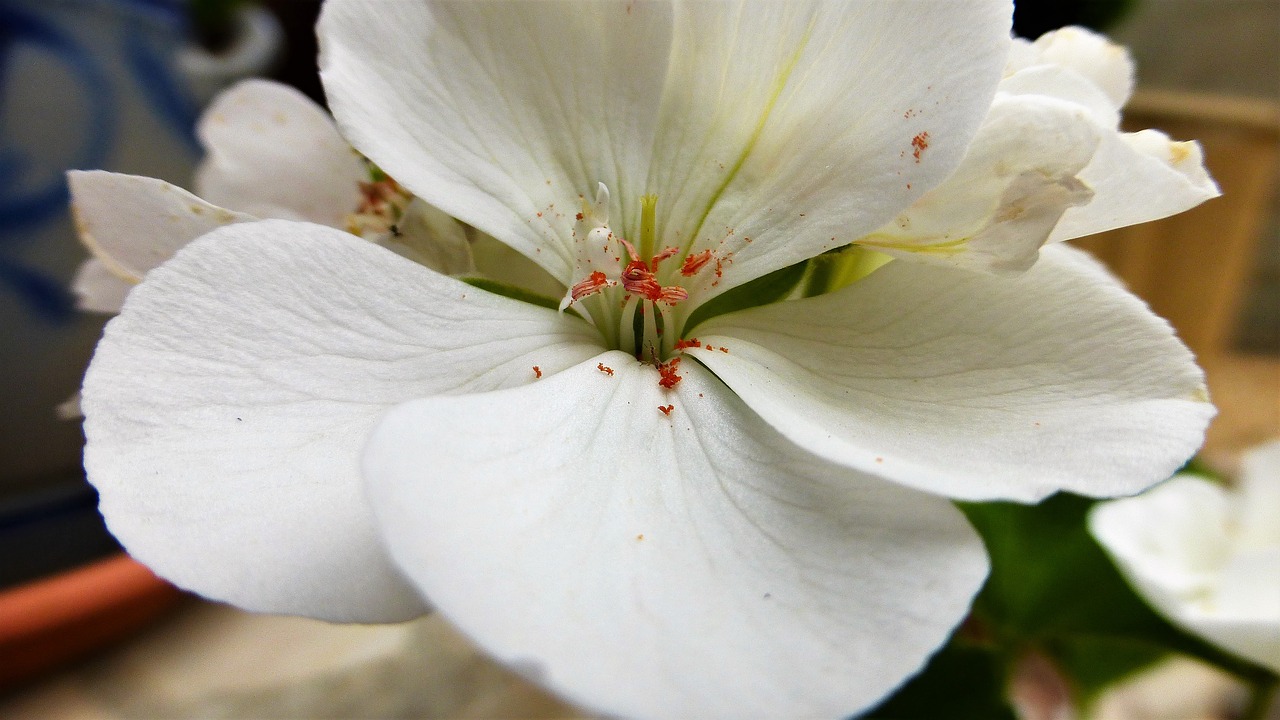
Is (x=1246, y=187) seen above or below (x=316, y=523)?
above

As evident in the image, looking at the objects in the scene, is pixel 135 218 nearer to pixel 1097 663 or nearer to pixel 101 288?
pixel 101 288

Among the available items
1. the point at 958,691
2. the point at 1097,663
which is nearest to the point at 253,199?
the point at 958,691

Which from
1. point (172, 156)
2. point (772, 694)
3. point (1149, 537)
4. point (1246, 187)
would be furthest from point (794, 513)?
point (1246, 187)

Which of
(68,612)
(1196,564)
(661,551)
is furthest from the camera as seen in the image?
(68,612)

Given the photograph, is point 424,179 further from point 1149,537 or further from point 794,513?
point 1149,537

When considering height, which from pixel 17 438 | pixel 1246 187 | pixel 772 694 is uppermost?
pixel 1246 187

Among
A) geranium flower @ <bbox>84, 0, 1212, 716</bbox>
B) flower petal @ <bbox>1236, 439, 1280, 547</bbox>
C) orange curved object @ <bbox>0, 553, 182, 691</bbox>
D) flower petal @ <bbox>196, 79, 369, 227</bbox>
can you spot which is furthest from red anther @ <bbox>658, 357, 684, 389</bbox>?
orange curved object @ <bbox>0, 553, 182, 691</bbox>

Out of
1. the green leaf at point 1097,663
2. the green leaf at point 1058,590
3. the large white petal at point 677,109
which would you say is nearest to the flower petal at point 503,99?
the large white petal at point 677,109
